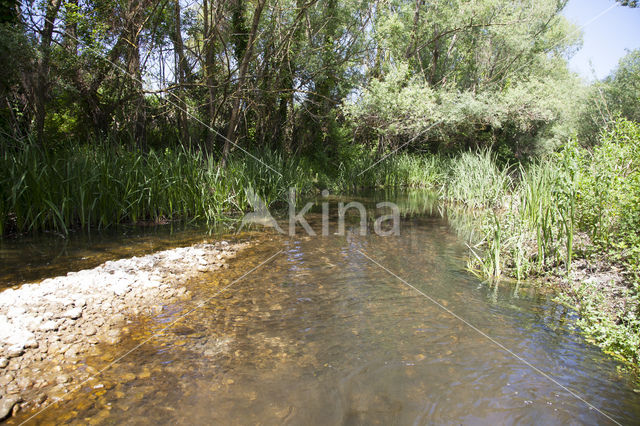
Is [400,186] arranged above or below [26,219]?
above

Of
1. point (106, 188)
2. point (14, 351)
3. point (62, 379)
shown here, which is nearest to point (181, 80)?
point (106, 188)

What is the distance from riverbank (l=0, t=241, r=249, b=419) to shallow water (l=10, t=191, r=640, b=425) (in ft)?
0.50

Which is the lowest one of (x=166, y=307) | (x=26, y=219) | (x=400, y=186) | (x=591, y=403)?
(x=591, y=403)

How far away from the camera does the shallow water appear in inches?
86.4

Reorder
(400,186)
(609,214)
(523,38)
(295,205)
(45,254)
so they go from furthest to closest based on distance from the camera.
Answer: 1. (523,38)
2. (400,186)
3. (295,205)
4. (45,254)
5. (609,214)

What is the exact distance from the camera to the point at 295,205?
10102 millimetres

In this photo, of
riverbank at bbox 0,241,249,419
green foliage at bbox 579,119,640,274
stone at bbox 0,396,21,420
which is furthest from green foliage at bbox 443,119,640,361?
stone at bbox 0,396,21,420

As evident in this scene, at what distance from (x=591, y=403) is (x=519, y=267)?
7.53 feet

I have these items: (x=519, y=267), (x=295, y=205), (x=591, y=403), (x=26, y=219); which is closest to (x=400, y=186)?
(x=295, y=205)

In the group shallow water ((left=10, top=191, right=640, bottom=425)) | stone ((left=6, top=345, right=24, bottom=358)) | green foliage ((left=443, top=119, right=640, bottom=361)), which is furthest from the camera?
green foliage ((left=443, top=119, right=640, bottom=361))

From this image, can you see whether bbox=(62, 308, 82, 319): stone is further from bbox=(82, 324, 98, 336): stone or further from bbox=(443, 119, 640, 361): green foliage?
bbox=(443, 119, 640, 361): green foliage

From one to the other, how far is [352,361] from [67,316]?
2.26m

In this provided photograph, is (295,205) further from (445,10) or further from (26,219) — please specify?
(445,10)

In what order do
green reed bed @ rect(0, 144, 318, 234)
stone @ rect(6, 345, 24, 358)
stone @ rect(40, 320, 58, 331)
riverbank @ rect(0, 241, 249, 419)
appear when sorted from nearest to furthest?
riverbank @ rect(0, 241, 249, 419) < stone @ rect(6, 345, 24, 358) < stone @ rect(40, 320, 58, 331) < green reed bed @ rect(0, 144, 318, 234)
